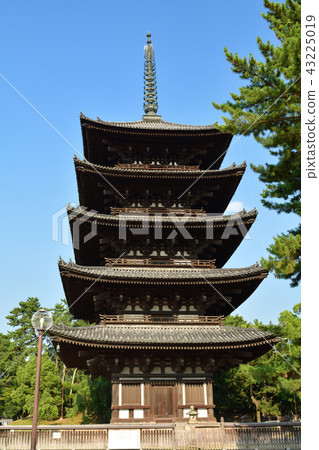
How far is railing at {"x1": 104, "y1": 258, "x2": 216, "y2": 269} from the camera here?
21797 mm

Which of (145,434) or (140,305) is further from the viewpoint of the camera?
(140,305)

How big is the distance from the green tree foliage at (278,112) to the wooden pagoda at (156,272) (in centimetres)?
863

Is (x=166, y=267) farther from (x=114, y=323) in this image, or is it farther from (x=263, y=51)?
(x=263, y=51)

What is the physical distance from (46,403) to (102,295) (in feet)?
99.1

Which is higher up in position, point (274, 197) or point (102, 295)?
point (274, 197)

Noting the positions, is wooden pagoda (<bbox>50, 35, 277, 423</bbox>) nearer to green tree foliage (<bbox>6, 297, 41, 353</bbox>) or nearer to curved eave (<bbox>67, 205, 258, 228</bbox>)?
curved eave (<bbox>67, 205, 258, 228</bbox>)

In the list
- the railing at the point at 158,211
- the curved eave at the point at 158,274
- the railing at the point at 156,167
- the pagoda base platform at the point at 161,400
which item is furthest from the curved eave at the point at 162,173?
the pagoda base platform at the point at 161,400

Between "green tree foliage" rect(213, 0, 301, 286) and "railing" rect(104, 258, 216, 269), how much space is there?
9943mm

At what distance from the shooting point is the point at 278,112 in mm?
11328

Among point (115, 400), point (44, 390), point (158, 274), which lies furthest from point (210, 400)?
point (44, 390)

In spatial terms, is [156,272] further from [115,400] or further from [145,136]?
[145,136]

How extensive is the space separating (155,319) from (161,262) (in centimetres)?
322

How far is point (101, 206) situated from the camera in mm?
26516

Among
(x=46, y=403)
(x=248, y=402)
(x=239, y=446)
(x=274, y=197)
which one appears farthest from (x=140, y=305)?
(x=46, y=403)
